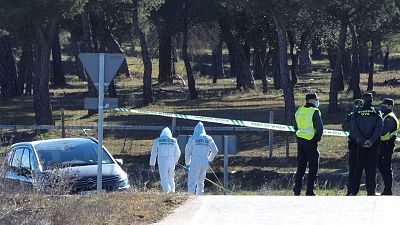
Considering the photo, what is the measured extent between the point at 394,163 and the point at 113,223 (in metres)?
14.8

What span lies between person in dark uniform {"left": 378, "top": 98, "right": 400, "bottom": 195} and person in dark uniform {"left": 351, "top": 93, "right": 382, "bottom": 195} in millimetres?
554

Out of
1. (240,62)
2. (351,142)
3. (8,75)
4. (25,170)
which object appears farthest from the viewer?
(240,62)

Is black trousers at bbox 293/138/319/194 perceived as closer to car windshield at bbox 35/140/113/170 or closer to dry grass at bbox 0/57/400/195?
car windshield at bbox 35/140/113/170

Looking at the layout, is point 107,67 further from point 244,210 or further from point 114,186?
point 244,210

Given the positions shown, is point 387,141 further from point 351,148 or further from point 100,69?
point 100,69

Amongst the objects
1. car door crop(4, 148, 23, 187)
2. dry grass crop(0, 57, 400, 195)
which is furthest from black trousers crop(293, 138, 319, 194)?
dry grass crop(0, 57, 400, 195)

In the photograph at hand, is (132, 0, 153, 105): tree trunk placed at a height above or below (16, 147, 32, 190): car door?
above

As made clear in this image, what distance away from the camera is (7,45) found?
47.0 meters

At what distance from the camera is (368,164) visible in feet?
48.8

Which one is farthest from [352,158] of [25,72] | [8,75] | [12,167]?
[25,72]

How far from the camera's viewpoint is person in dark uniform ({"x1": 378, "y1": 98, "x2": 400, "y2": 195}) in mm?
15164

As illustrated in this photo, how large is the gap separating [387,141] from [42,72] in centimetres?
1914

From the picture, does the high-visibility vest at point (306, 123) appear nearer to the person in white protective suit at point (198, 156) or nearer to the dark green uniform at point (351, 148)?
the dark green uniform at point (351, 148)

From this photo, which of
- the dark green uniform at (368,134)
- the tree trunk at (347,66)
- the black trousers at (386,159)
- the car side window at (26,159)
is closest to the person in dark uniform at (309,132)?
the dark green uniform at (368,134)
